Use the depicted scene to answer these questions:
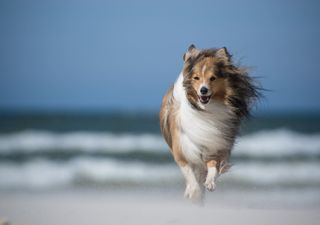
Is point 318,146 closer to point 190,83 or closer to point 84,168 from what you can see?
point 84,168

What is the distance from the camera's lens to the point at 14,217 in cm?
629

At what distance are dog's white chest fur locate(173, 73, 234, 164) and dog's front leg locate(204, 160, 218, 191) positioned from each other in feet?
0.39

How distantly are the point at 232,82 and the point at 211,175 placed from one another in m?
0.84

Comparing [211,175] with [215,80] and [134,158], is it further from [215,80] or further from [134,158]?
[134,158]

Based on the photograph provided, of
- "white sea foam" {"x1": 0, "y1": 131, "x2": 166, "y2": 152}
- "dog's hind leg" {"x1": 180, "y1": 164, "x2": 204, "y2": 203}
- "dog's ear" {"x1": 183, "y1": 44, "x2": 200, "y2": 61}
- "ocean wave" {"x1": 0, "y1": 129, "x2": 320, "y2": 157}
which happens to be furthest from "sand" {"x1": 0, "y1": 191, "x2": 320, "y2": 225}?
"white sea foam" {"x1": 0, "y1": 131, "x2": 166, "y2": 152}

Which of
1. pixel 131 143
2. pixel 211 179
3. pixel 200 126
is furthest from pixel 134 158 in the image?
pixel 211 179

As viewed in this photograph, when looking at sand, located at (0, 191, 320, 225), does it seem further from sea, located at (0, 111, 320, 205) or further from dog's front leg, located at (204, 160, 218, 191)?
sea, located at (0, 111, 320, 205)

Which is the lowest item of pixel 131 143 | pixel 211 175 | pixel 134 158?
pixel 211 175

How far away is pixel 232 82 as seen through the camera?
6.09 metres

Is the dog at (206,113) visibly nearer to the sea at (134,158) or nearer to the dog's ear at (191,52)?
the dog's ear at (191,52)

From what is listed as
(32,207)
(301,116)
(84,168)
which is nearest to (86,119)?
(301,116)

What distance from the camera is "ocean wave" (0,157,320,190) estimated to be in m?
10.7

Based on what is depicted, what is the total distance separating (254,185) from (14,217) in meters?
5.28

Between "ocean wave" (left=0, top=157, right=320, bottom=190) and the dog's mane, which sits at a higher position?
"ocean wave" (left=0, top=157, right=320, bottom=190)
